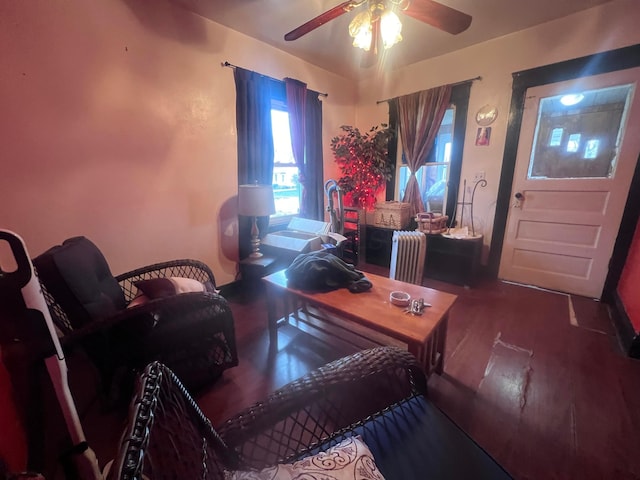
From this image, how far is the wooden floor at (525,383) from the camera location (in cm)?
117

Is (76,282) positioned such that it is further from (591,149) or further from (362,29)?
(591,149)

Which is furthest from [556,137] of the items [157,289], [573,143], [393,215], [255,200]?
[157,289]

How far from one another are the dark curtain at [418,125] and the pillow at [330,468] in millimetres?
3207

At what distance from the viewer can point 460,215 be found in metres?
3.22

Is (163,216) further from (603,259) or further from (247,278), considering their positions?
(603,259)

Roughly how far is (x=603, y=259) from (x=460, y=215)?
130cm

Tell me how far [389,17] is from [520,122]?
6.81 ft

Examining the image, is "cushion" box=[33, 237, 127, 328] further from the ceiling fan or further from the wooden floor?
the ceiling fan

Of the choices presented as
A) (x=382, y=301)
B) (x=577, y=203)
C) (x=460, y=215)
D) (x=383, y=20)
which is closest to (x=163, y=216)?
(x=382, y=301)

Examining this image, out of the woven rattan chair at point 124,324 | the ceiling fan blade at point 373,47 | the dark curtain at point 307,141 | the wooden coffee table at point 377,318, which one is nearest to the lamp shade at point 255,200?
the wooden coffee table at point 377,318

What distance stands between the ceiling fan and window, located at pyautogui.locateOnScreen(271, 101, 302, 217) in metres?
1.47

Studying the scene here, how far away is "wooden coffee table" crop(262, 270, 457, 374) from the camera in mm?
1253

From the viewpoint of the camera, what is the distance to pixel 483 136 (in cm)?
294

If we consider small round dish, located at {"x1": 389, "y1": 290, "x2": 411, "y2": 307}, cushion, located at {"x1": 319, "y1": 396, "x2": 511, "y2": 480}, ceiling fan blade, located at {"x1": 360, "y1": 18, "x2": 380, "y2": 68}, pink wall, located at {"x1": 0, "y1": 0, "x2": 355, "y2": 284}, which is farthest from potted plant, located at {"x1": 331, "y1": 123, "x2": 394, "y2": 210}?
cushion, located at {"x1": 319, "y1": 396, "x2": 511, "y2": 480}
